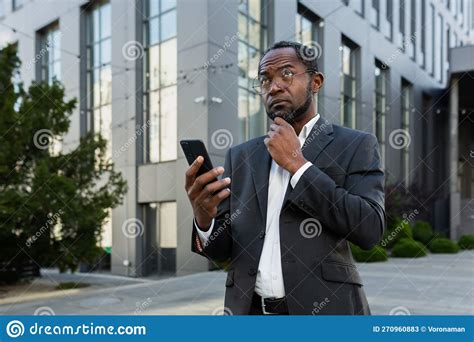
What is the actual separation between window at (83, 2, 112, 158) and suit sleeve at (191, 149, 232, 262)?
15875 millimetres

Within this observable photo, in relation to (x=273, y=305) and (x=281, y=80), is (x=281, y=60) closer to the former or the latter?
(x=281, y=80)

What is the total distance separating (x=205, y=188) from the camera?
1531mm

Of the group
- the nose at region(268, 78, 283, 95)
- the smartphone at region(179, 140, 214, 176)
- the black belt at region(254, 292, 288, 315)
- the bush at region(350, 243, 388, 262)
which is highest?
the nose at region(268, 78, 283, 95)

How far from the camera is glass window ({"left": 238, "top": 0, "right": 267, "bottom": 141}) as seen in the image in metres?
14.7

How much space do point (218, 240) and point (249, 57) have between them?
13868 millimetres

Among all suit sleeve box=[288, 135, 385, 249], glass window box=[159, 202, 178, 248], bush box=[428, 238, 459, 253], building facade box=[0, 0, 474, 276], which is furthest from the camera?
bush box=[428, 238, 459, 253]

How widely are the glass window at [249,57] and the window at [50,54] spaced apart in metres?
8.83

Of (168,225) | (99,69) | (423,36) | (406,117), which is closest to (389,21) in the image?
(423,36)

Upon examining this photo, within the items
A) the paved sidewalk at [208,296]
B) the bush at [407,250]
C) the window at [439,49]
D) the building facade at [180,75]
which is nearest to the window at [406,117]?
the building facade at [180,75]

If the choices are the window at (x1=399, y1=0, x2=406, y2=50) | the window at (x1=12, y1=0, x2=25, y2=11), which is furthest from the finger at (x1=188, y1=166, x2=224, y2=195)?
the window at (x1=399, y1=0, x2=406, y2=50)

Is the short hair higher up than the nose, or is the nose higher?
the short hair

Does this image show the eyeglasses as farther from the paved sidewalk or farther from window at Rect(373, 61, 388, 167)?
window at Rect(373, 61, 388, 167)
